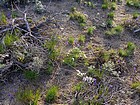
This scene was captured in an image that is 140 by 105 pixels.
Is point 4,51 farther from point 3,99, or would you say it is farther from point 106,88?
point 106,88

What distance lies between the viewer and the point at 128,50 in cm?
608

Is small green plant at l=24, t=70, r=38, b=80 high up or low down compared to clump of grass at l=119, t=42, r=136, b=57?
up

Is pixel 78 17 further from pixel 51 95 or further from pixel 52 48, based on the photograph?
pixel 51 95

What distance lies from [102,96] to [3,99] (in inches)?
64.2

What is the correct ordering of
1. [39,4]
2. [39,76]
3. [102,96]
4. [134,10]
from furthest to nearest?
[134,10]
[39,4]
[39,76]
[102,96]

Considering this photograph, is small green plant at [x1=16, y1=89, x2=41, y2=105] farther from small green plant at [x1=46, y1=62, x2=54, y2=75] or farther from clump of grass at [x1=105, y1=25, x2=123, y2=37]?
clump of grass at [x1=105, y1=25, x2=123, y2=37]

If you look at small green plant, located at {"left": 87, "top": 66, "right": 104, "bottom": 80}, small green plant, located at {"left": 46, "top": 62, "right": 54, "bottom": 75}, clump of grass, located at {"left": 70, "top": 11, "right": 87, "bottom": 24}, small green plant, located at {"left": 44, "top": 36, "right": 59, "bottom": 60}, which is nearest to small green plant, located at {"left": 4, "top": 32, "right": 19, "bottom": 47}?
small green plant, located at {"left": 44, "top": 36, "right": 59, "bottom": 60}

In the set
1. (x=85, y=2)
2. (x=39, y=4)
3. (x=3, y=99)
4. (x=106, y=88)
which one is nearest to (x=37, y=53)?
(x=3, y=99)

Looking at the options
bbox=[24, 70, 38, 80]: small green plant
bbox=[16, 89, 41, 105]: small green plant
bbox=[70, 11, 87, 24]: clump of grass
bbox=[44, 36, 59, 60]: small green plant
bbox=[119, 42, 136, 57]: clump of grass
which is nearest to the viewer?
bbox=[16, 89, 41, 105]: small green plant

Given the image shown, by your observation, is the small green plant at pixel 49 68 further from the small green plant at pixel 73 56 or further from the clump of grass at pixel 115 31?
the clump of grass at pixel 115 31

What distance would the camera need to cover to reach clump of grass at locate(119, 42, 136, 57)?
5.95 m

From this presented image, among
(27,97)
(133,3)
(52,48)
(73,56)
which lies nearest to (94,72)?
(73,56)

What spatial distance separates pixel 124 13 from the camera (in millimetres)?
7426

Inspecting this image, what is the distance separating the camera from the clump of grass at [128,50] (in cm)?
595
